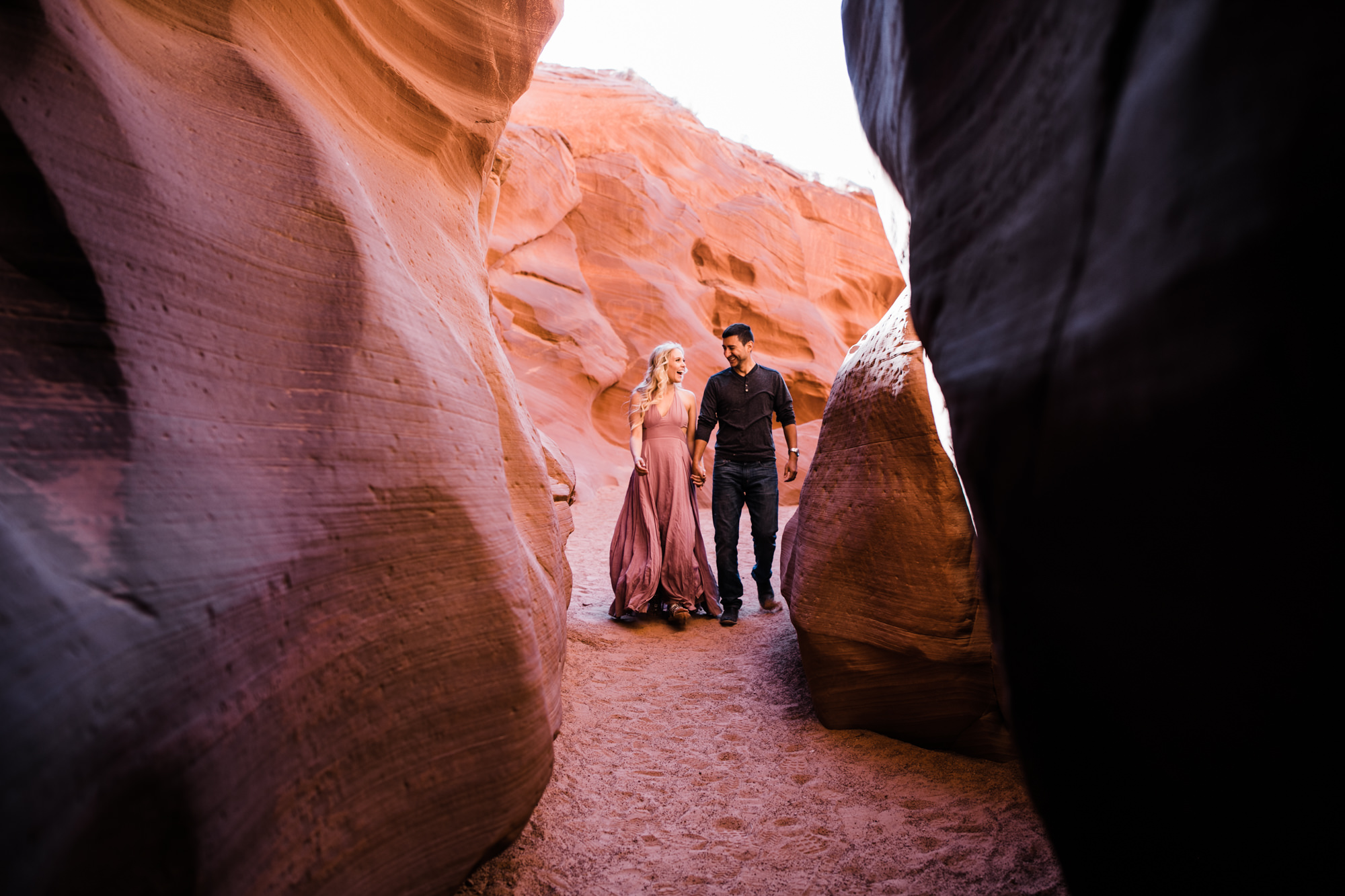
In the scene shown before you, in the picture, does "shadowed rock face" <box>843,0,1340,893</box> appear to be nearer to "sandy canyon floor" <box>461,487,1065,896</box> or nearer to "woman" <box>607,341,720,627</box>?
"sandy canyon floor" <box>461,487,1065,896</box>

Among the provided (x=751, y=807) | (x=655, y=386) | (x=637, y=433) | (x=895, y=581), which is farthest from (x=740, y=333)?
(x=751, y=807)

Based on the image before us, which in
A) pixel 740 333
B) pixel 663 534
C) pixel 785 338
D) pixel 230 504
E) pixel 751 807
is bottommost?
pixel 751 807

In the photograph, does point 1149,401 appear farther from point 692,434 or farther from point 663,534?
point 692,434

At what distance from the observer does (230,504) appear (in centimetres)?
130

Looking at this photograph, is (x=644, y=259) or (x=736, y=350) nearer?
(x=736, y=350)

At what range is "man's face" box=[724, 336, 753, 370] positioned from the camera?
453 centimetres

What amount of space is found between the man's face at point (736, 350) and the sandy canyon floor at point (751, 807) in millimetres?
2116

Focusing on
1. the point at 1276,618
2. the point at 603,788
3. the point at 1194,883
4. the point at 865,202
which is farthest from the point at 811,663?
the point at 865,202

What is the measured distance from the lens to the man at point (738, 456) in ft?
15.1

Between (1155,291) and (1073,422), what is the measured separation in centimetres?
23

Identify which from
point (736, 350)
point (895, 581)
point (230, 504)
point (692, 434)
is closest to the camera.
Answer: point (230, 504)

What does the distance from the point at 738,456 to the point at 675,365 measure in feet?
2.62

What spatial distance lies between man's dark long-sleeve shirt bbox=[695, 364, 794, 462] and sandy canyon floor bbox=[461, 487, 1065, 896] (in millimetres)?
1611

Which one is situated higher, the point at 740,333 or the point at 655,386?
the point at 740,333
